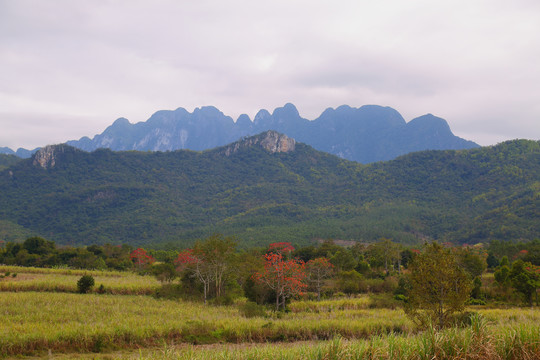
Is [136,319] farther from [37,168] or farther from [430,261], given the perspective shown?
[37,168]

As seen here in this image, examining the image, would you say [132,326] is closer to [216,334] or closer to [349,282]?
[216,334]

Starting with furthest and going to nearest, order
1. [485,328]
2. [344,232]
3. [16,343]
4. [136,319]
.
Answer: [344,232]
[136,319]
[16,343]
[485,328]

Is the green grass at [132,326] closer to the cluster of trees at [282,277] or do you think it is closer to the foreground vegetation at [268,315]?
the foreground vegetation at [268,315]

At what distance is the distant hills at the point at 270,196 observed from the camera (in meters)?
96.9

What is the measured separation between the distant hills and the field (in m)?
58.5

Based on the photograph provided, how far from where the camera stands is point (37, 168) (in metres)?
151

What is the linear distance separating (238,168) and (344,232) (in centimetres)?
9842

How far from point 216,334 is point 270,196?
13012cm

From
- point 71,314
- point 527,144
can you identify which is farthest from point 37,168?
point 527,144

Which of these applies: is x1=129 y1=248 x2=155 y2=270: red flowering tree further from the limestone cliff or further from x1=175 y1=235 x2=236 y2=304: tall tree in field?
the limestone cliff

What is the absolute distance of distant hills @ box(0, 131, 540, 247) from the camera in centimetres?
9694

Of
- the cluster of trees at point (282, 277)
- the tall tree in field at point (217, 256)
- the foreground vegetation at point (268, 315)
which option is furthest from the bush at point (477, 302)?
the tall tree in field at point (217, 256)

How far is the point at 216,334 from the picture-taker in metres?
16.3

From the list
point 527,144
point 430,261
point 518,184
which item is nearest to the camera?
point 430,261
